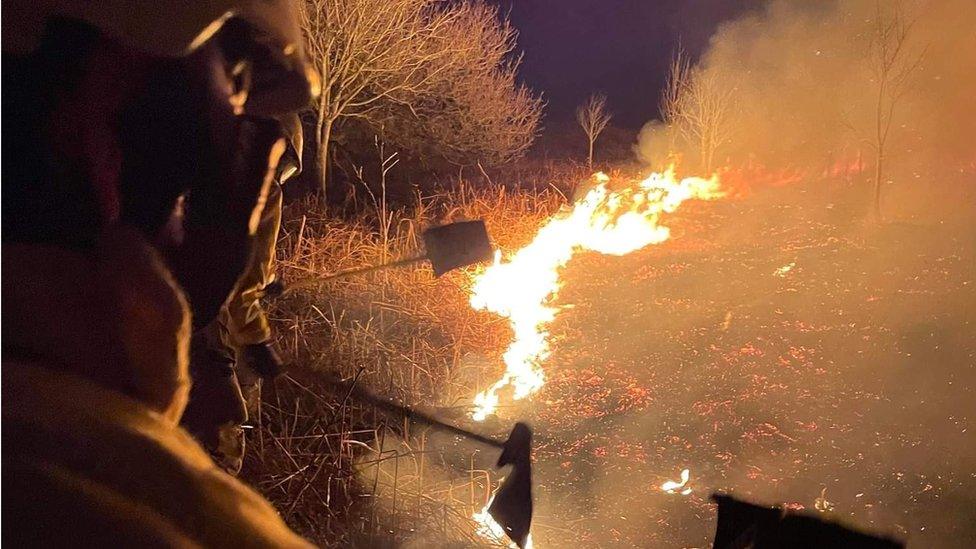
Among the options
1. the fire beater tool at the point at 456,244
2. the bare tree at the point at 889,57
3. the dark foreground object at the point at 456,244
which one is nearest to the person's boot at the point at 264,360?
the fire beater tool at the point at 456,244

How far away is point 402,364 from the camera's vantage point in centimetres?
607

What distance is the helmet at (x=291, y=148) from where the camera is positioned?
1255mm

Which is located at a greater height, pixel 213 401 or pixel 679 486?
pixel 679 486

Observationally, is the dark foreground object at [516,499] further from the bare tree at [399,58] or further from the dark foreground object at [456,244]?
the bare tree at [399,58]

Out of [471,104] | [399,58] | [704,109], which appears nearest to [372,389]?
[399,58]

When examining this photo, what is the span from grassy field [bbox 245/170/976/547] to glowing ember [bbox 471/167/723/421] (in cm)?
19

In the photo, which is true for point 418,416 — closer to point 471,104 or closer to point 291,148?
point 291,148

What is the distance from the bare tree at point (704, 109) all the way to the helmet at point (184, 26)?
1460 cm

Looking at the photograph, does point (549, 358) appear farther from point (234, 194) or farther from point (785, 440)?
point (234, 194)

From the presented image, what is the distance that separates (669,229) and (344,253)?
610cm

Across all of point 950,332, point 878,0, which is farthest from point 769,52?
point 950,332

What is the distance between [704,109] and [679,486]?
11314 millimetres

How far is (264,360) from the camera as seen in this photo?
1722 millimetres

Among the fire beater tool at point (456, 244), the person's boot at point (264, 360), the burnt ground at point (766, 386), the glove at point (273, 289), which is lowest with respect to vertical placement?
the person's boot at point (264, 360)
